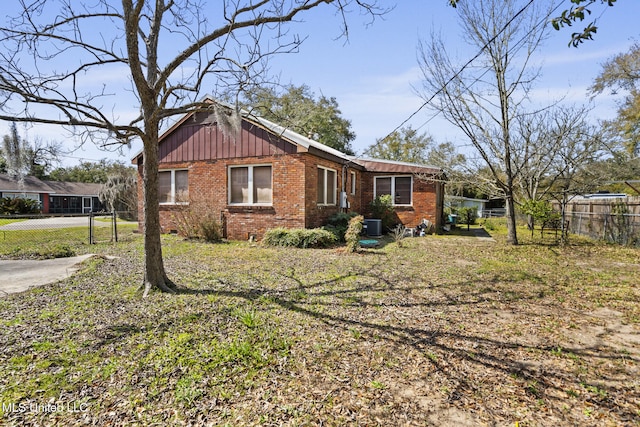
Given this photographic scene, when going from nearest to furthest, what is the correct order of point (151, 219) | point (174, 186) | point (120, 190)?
1. point (151, 219)
2. point (174, 186)
3. point (120, 190)

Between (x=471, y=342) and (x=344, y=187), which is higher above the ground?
(x=344, y=187)

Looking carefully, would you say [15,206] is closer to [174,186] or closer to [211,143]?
[174,186]

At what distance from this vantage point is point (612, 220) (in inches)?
453

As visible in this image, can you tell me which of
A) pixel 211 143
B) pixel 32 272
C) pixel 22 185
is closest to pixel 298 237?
pixel 211 143

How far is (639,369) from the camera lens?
2955 millimetres

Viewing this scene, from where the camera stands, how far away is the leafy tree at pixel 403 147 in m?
34.0

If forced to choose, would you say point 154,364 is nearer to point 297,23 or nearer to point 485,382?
point 485,382

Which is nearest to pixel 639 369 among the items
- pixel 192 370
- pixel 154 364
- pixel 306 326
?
pixel 306 326

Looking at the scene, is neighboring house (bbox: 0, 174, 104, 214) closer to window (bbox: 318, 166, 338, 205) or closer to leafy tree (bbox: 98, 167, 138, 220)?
leafy tree (bbox: 98, 167, 138, 220)

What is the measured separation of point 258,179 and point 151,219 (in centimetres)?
630

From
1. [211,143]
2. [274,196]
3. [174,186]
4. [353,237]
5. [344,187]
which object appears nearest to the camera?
[353,237]

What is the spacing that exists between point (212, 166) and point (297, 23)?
7720 millimetres

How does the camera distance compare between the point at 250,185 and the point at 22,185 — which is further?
the point at 22,185

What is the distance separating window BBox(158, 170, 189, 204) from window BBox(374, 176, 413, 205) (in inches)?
314
